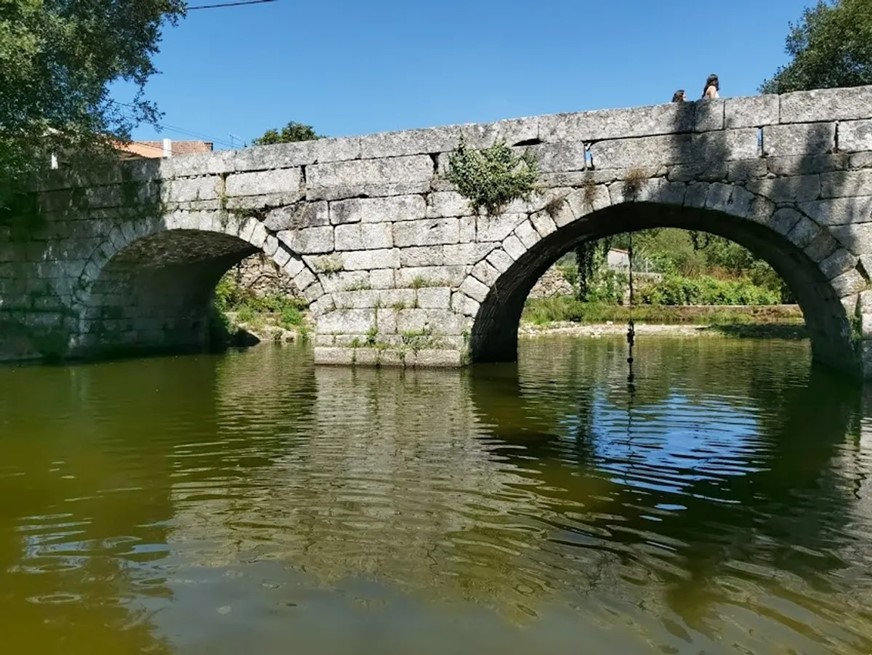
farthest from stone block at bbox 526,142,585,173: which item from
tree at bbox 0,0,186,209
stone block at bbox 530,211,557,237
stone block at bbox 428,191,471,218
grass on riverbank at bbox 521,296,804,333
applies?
grass on riverbank at bbox 521,296,804,333

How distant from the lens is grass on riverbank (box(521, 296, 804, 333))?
69.3ft

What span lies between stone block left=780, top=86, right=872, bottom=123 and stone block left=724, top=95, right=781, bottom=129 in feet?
0.34

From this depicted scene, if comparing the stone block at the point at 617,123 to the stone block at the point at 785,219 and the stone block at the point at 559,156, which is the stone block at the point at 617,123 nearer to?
the stone block at the point at 559,156

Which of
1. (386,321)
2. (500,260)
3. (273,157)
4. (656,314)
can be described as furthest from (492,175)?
(656,314)

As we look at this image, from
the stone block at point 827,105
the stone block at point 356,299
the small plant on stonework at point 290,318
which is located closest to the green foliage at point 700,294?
the small plant on stonework at point 290,318

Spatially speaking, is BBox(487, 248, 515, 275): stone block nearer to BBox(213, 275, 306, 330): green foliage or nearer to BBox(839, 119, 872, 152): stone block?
BBox(839, 119, 872, 152): stone block

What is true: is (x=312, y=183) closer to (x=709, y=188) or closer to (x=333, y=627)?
(x=709, y=188)

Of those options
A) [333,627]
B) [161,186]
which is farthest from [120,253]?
[333,627]

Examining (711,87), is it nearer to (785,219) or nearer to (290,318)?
(785,219)

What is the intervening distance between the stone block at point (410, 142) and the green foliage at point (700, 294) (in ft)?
52.0

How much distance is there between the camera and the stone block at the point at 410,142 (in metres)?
9.65

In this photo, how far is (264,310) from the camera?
1962cm

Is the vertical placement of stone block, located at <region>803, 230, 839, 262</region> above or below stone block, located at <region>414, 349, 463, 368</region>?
above

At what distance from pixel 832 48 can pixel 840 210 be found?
11404 mm
